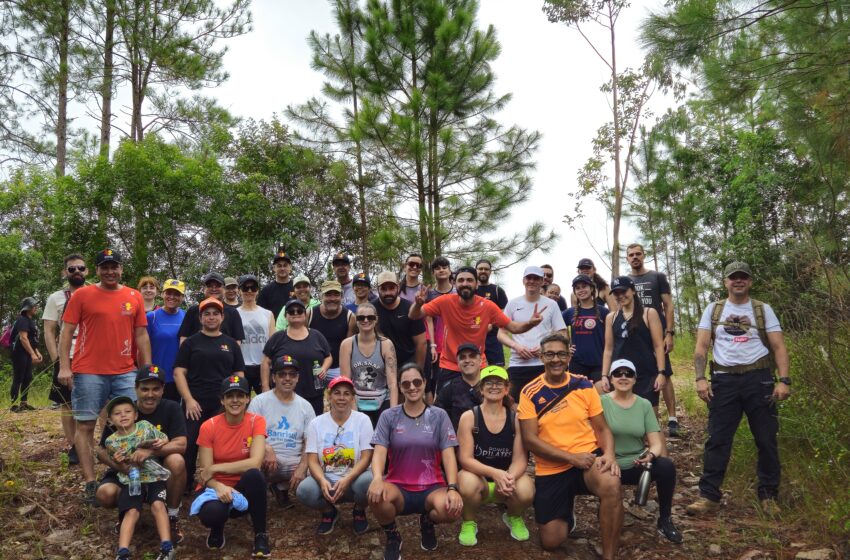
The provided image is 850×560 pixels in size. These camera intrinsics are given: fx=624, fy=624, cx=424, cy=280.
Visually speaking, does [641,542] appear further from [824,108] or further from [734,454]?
[824,108]

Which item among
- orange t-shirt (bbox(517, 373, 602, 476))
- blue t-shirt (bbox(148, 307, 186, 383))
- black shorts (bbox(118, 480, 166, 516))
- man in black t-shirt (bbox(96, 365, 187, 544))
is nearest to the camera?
black shorts (bbox(118, 480, 166, 516))

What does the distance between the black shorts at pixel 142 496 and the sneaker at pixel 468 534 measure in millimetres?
2228

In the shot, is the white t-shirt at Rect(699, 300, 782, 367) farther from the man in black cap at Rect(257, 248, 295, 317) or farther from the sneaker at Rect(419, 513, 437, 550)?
the man in black cap at Rect(257, 248, 295, 317)

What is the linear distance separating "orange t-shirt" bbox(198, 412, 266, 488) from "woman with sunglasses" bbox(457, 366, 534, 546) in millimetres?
1634

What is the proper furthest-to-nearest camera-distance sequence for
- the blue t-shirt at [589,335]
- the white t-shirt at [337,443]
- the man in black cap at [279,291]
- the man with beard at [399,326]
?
the man in black cap at [279,291], the blue t-shirt at [589,335], the man with beard at [399,326], the white t-shirt at [337,443]

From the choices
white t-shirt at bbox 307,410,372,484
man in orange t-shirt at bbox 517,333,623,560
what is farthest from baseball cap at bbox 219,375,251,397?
man in orange t-shirt at bbox 517,333,623,560

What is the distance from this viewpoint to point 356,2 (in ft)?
52.3

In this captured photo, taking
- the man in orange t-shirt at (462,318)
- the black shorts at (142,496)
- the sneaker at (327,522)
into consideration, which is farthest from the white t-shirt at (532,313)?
the black shorts at (142,496)

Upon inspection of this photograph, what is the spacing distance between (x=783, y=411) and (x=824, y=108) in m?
3.05

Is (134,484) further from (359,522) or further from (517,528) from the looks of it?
(517,528)

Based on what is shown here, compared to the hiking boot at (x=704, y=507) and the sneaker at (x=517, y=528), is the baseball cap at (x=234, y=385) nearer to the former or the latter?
the sneaker at (x=517, y=528)

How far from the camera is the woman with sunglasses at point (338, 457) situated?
15.8 ft

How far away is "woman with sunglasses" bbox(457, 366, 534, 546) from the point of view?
4.67 meters

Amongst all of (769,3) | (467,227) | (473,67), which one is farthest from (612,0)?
(769,3)
